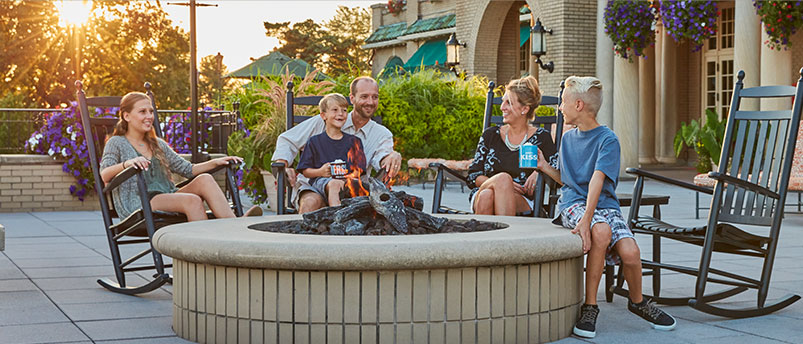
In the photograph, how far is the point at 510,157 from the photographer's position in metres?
5.38

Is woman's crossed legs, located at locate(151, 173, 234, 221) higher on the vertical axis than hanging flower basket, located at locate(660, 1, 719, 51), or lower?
lower

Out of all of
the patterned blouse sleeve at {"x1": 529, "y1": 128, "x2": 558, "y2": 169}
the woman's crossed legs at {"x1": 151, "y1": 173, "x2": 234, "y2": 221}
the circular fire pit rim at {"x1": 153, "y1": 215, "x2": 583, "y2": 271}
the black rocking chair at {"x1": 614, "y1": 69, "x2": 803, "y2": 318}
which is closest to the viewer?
the circular fire pit rim at {"x1": 153, "y1": 215, "x2": 583, "y2": 271}

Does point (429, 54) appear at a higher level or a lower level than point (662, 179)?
higher

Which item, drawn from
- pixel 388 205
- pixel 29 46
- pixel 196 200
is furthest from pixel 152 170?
pixel 29 46

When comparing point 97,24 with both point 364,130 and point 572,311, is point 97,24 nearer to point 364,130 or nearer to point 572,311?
point 364,130

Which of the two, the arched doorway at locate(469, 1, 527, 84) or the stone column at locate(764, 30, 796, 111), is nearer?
the stone column at locate(764, 30, 796, 111)

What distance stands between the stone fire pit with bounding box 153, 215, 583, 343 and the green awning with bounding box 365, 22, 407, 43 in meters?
27.6

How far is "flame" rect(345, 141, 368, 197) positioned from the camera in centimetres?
519

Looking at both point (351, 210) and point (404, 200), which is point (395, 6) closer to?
point (404, 200)

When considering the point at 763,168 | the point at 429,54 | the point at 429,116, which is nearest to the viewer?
the point at 763,168

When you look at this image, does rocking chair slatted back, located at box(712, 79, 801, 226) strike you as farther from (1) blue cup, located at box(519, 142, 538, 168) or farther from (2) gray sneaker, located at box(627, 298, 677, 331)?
(1) blue cup, located at box(519, 142, 538, 168)

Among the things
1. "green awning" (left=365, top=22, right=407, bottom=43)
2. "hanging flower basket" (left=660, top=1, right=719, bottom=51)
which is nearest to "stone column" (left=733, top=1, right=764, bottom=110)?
"hanging flower basket" (left=660, top=1, right=719, bottom=51)

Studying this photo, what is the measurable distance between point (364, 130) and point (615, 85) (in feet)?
39.1

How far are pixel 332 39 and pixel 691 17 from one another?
3879 centimetres
